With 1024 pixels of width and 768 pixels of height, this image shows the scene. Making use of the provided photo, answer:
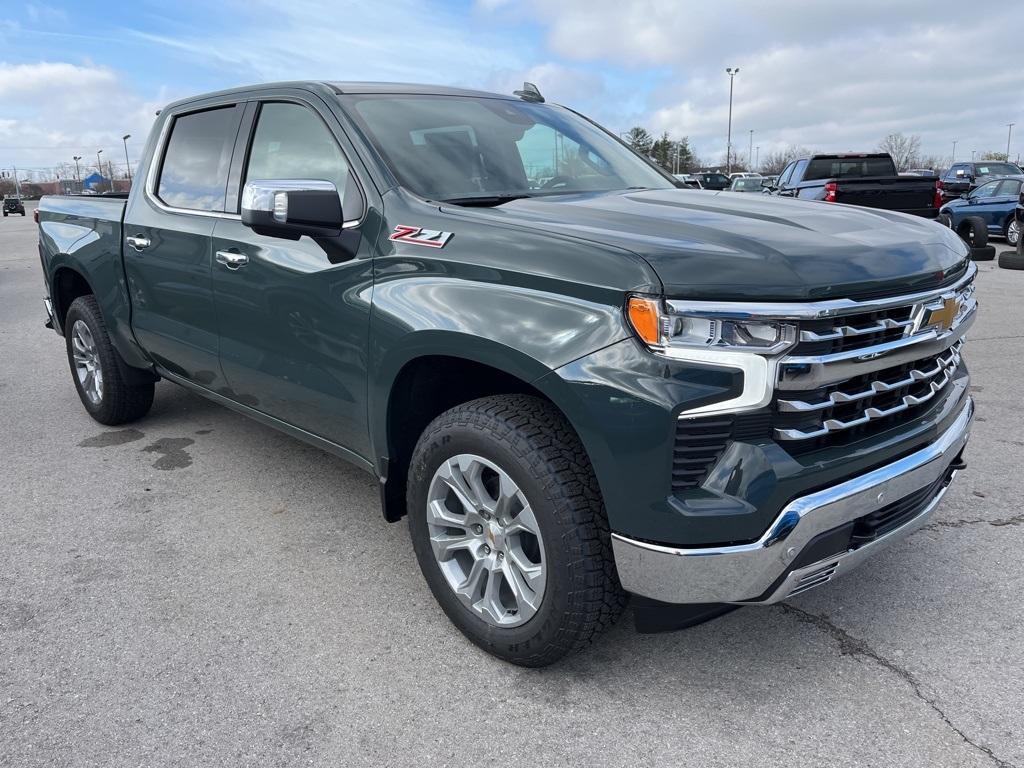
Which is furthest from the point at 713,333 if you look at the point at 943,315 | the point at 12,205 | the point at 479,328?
the point at 12,205

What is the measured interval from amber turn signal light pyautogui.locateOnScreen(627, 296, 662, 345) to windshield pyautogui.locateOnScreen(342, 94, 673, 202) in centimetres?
105

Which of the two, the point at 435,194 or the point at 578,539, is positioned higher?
the point at 435,194

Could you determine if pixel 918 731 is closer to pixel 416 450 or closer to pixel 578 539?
pixel 578 539

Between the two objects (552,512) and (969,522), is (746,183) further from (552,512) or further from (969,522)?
(552,512)

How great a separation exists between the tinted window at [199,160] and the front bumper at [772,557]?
8.31ft

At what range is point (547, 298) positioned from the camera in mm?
2309

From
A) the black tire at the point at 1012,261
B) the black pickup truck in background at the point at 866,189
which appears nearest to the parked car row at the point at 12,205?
the black pickup truck in background at the point at 866,189

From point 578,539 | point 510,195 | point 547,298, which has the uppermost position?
point 510,195

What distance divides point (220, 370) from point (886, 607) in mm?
2898

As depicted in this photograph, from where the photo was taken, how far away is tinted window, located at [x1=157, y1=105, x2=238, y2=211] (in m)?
3.75

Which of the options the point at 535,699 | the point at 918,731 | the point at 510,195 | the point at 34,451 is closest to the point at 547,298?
the point at 510,195

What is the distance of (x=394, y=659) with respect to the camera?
Result: 8.86 ft

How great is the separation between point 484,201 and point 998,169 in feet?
76.3

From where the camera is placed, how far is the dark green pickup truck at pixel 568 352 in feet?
6.95
